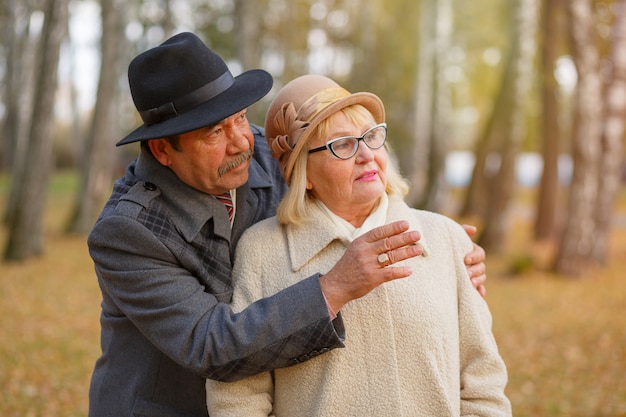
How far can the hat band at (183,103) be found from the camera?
256 cm

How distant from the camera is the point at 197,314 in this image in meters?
2.30

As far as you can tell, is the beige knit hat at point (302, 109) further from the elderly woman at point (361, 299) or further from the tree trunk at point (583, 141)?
the tree trunk at point (583, 141)

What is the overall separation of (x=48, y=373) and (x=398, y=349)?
5.67 metres

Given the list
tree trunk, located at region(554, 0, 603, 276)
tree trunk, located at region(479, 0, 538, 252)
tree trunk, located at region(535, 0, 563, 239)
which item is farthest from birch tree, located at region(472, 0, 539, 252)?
tree trunk, located at region(554, 0, 603, 276)

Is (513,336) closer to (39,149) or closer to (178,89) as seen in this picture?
(178,89)

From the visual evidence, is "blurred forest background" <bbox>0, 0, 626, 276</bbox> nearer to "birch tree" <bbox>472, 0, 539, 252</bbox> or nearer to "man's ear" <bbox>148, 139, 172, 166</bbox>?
"birch tree" <bbox>472, 0, 539, 252</bbox>

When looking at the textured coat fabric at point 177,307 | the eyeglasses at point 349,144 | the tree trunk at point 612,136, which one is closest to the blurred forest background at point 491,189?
the tree trunk at point 612,136

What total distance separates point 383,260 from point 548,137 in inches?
599

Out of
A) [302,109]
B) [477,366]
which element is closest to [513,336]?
[477,366]

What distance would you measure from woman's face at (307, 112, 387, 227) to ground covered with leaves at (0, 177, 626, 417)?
4.58m

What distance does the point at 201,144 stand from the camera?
2557mm

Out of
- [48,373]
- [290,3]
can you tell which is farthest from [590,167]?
[290,3]

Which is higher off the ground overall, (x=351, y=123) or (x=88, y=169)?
(x=351, y=123)

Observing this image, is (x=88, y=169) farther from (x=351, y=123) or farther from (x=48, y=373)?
(x=351, y=123)
